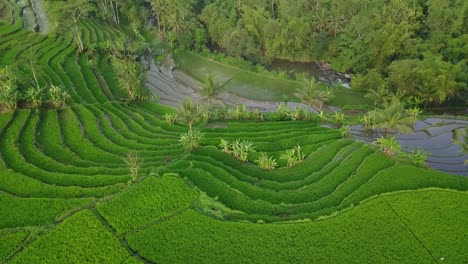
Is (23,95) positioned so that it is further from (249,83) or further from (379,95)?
(379,95)

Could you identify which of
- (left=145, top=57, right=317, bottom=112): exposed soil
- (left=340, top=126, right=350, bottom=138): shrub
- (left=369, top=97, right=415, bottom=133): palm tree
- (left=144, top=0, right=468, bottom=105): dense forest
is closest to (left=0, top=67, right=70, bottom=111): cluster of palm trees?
(left=145, top=57, right=317, bottom=112): exposed soil

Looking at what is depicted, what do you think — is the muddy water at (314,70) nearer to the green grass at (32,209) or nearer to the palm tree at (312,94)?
the palm tree at (312,94)

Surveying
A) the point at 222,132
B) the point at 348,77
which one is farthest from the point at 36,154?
the point at 348,77

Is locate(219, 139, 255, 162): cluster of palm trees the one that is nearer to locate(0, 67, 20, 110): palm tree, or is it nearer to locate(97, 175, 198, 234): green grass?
locate(97, 175, 198, 234): green grass

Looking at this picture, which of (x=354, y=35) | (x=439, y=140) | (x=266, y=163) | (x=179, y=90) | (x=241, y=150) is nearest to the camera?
(x=266, y=163)

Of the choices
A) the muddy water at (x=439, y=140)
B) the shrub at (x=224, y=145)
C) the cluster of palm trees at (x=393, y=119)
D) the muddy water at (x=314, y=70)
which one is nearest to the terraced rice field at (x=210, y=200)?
the shrub at (x=224, y=145)

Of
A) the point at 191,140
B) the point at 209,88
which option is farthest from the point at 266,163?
the point at 209,88

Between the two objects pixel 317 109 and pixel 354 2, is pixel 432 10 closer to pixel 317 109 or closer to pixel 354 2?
pixel 354 2
